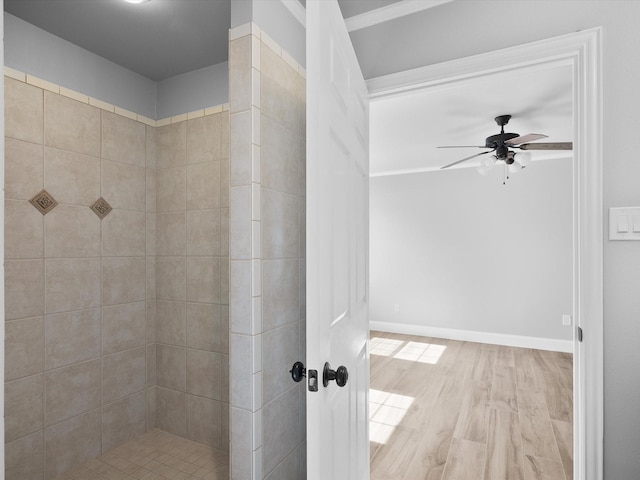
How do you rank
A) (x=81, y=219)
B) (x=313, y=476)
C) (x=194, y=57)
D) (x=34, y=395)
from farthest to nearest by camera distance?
(x=194, y=57), (x=81, y=219), (x=34, y=395), (x=313, y=476)

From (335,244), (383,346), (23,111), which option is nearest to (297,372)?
(335,244)

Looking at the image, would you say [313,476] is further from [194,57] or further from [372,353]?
[372,353]

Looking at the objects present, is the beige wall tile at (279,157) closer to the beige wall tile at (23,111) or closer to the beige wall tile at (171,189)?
the beige wall tile at (171,189)

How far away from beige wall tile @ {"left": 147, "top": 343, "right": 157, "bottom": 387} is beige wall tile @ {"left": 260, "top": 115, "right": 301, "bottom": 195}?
162cm

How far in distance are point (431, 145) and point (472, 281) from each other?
213 cm

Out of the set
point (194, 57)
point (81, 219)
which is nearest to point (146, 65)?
point (194, 57)

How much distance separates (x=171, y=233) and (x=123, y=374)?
95 cm

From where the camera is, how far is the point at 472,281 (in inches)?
209

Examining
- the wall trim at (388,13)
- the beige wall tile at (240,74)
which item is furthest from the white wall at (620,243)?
the beige wall tile at (240,74)

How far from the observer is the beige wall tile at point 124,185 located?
2275 mm

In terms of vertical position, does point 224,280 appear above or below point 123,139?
below

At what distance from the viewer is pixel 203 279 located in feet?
7.79

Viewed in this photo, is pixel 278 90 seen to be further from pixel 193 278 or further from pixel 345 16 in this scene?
pixel 193 278

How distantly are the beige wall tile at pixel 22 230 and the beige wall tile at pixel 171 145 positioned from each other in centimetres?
83
